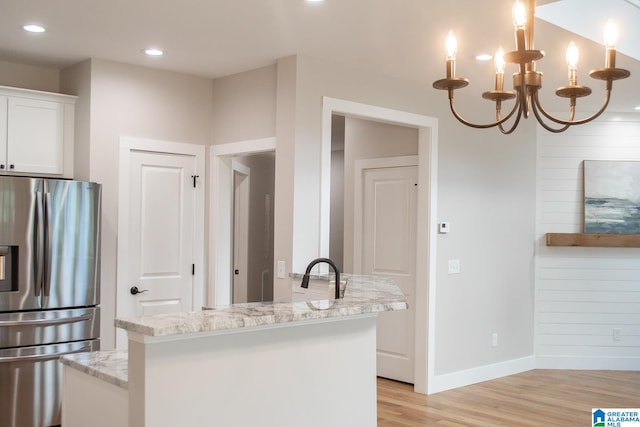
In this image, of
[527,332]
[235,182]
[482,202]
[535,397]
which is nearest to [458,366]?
[535,397]

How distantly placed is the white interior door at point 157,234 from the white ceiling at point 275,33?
2.60 ft

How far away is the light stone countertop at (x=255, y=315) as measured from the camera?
205 cm

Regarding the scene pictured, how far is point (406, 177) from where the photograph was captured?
567cm

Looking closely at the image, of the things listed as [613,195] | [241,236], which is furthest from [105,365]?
[613,195]

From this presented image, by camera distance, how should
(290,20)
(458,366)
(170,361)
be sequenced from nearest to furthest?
(170,361) → (290,20) → (458,366)

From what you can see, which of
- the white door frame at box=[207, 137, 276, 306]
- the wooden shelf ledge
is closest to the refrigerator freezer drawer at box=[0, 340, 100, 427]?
the white door frame at box=[207, 137, 276, 306]

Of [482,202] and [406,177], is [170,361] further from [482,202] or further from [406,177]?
[482,202]

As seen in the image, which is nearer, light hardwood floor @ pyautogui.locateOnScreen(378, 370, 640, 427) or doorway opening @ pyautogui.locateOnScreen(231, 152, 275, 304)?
light hardwood floor @ pyautogui.locateOnScreen(378, 370, 640, 427)

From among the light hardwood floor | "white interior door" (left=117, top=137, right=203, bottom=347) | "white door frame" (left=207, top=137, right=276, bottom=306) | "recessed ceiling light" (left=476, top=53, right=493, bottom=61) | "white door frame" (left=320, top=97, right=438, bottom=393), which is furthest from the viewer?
"white door frame" (left=320, top=97, right=438, bottom=393)

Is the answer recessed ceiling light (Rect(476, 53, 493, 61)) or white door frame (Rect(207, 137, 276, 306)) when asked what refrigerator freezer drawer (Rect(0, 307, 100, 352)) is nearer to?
white door frame (Rect(207, 137, 276, 306))

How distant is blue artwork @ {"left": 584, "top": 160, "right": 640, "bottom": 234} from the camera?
6395 millimetres

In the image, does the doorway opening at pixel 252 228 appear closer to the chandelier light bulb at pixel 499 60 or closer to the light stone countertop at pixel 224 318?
the light stone countertop at pixel 224 318

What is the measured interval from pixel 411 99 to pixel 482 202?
1.30 metres

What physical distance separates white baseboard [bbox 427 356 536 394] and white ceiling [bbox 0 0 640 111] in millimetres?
2559
